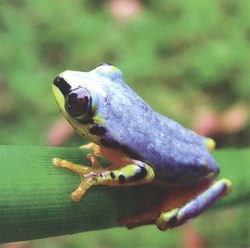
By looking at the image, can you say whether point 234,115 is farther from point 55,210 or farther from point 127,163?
point 55,210

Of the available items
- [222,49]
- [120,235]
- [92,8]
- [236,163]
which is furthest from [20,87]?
[236,163]

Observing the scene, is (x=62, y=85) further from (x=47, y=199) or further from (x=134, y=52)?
(x=134, y=52)

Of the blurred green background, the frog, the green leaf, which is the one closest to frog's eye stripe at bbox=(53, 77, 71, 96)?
the frog

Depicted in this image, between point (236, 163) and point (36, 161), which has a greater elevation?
point (236, 163)

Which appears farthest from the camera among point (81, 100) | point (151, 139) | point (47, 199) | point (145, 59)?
point (145, 59)

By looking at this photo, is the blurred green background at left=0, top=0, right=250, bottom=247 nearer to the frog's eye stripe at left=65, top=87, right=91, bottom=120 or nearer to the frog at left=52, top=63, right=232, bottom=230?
the frog at left=52, top=63, right=232, bottom=230

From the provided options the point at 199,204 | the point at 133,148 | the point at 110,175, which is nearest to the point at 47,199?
the point at 110,175

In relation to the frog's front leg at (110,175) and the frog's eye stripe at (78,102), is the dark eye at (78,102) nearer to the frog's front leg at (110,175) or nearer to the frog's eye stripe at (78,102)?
the frog's eye stripe at (78,102)
